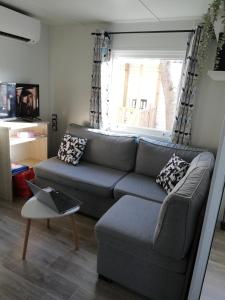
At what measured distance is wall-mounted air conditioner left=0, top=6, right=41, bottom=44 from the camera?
2.65 meters

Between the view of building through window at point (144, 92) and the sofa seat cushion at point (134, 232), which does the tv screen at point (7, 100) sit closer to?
the view of building through window at point (144, 92)

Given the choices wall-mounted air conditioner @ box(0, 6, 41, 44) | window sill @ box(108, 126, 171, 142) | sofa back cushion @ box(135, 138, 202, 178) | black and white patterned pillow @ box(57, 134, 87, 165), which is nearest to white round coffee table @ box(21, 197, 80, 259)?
black and white patterned pillow @ box(57, 134, 87, 165)

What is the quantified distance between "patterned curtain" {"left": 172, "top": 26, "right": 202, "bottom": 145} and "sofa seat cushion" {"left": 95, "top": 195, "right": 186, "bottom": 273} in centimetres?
117

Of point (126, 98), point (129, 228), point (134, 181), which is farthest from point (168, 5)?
point (129, 228)

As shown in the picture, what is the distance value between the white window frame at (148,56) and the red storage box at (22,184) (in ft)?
4.42

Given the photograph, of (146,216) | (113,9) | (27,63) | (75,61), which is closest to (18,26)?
(27,63)

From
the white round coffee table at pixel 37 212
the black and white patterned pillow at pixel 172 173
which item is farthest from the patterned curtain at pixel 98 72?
the white round coffee table at pixel 37 212

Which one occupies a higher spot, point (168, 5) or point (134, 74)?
point (168, 5)

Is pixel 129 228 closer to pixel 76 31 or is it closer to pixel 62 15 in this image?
pixel 62 15

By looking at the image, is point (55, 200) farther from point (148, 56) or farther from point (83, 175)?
point (148, 56)

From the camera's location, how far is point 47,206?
79.6 inches

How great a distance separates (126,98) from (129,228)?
2.19 m

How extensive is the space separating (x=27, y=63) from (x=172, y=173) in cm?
254

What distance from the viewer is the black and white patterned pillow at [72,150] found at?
2975 mm
